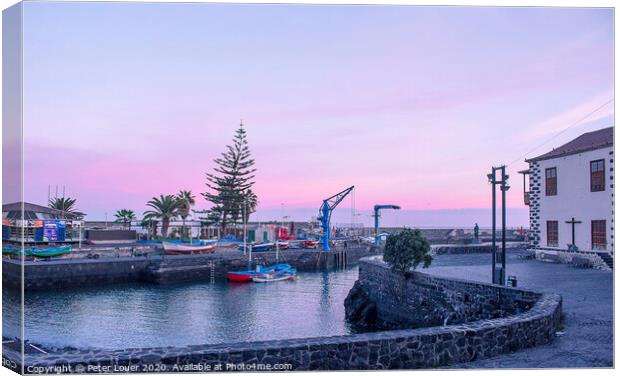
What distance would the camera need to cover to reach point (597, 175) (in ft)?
72.0

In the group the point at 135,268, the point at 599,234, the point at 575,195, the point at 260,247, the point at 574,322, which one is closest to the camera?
the point at 574,322

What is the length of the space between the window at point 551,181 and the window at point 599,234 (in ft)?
9.62

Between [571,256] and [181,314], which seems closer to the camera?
[571,256]

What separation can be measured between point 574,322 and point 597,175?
1273 cm

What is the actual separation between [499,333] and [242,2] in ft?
23.5

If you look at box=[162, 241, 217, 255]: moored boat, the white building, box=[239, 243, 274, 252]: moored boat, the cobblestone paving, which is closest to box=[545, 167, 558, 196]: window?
the white building

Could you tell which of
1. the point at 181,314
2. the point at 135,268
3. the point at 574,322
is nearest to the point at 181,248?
the point at 135,268

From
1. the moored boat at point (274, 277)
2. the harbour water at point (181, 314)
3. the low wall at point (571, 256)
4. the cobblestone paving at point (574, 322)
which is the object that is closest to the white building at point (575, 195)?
the low wall at point (571, 256)

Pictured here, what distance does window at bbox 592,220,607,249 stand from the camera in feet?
72.2

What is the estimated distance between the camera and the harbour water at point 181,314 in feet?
63.9

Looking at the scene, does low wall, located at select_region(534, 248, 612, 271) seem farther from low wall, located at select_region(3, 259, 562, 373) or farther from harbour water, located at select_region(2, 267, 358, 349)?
low wall, located at select_region(3, 259, 562, 373)

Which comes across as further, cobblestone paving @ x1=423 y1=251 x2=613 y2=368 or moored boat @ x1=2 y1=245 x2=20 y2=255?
moored boat @ x1=2 y1=245 x2=20 y2=255

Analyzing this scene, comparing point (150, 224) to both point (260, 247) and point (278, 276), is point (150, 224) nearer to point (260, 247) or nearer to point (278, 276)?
point (260, 247)

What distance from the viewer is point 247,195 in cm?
6412
